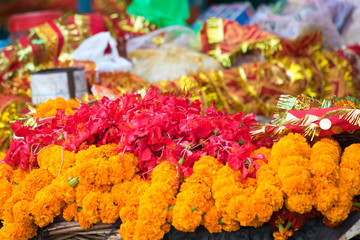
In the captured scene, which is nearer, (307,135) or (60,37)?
(307,135)

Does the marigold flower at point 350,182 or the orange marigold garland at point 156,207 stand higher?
the marigold flower at point 350,182

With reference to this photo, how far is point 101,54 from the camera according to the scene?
192 cm

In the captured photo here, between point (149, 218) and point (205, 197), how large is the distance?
11 cm

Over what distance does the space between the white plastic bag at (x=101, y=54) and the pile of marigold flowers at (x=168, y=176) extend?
38.0 inches

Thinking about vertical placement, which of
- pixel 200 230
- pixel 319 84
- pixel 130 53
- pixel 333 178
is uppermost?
pixel 333 178

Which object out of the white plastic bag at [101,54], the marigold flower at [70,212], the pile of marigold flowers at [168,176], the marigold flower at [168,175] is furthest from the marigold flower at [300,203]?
the white plastic bag at [101,54]

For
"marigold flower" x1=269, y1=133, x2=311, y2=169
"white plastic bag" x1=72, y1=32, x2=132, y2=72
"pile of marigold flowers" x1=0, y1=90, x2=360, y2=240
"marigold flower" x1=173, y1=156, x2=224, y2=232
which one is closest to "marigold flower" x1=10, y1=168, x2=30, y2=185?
"pile of marigold flowers" x1=0, y1=90, x2=360, y2=240

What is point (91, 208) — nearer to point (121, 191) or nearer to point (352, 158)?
point (121, 191)

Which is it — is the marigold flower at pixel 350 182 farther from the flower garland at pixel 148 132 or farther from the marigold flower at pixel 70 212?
the marigold flower at pixel 70 212

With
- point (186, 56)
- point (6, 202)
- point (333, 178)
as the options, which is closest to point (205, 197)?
point (333, 178)

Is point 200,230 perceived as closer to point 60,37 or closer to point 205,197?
point 205,197

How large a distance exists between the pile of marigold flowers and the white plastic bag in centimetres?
97

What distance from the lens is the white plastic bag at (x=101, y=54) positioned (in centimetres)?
187

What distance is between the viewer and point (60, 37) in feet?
6.46
